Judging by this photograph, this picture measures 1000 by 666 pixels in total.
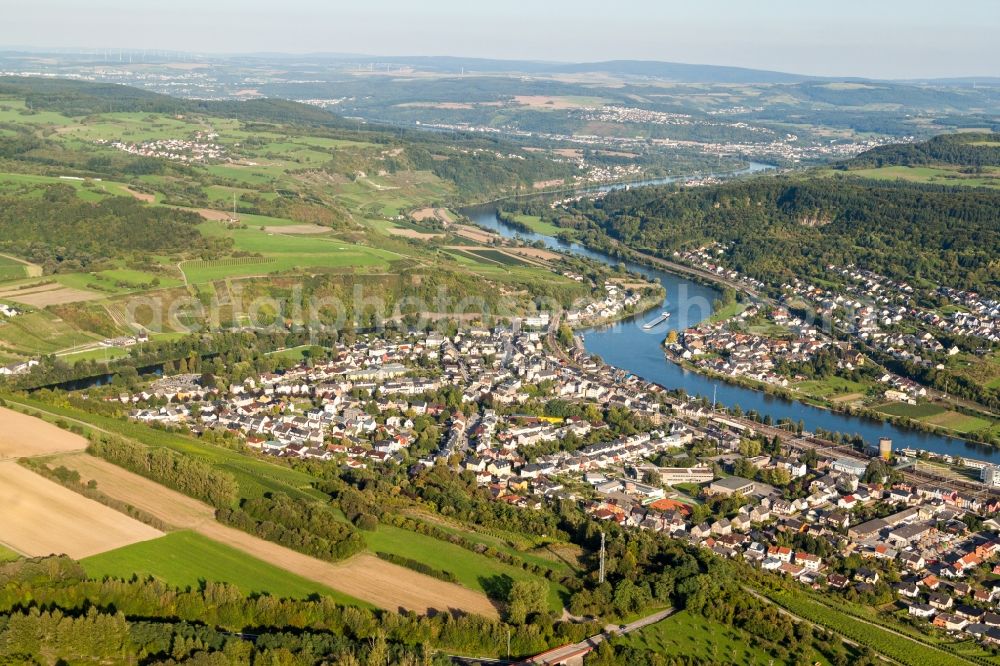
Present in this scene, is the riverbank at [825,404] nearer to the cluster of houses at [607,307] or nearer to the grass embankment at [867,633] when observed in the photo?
the cluster of houses at [607,307]

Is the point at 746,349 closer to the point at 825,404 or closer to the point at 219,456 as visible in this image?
the point at 825,404

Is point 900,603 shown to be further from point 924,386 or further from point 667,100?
point 667,100

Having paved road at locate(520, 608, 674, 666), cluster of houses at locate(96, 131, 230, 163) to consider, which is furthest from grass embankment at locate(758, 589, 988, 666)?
cluster of houses at locate(96, 131, 230, 163)

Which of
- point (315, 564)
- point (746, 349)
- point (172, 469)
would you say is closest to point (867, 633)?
→ point (315, 564)

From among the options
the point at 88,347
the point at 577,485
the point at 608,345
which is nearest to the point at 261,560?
the point at 577,485

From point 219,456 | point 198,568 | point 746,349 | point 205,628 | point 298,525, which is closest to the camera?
point 205,628

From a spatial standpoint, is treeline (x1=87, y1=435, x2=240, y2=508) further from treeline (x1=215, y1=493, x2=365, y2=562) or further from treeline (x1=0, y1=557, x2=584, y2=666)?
treeline (x1=0, y1=557, x2=584, y2=666)

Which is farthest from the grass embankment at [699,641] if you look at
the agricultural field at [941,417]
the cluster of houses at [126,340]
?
the cluster of houses at [126,340]
